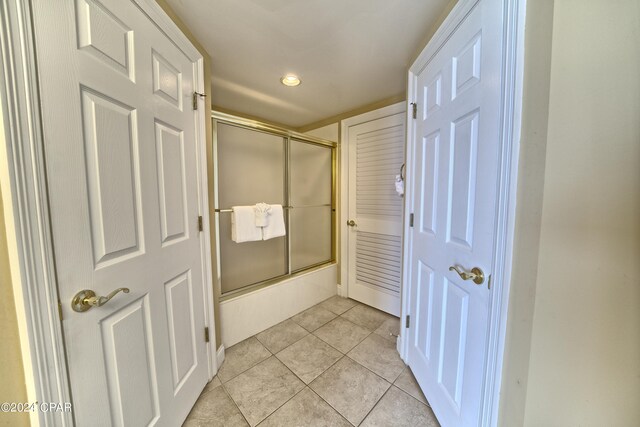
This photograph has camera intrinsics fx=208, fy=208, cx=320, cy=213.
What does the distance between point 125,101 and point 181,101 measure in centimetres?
39

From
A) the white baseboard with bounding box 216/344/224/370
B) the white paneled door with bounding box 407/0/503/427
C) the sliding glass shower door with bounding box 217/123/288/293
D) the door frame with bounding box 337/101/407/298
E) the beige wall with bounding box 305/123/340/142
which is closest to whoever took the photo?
the white paneled door with bounding box 407/0/503/427

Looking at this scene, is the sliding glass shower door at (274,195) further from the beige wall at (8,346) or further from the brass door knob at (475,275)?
the brass door knob at (475,275)

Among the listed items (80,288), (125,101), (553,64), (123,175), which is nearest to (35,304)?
(80,288)

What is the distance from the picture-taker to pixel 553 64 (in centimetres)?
59

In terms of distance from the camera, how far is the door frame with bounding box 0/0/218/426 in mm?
503

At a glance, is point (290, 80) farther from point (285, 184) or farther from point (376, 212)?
point (376, 212)

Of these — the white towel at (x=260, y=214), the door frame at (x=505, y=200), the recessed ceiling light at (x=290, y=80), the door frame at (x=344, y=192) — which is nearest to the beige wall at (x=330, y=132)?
the door frame at (x=344, y=192)

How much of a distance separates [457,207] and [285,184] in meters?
1.65

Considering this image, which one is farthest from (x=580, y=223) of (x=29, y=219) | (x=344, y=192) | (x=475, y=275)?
(x=344, y=192)

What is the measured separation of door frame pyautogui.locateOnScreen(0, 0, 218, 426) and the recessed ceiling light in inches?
54.7

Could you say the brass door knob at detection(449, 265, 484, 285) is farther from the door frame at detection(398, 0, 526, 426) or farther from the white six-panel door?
the white six-panel door

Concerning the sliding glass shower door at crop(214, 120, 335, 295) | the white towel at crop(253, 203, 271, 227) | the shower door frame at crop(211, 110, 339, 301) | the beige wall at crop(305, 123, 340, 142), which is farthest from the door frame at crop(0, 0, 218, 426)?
the beige wall at crop(305, 123, 340, 142)

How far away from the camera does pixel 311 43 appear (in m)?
1.32

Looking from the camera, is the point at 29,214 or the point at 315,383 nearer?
the point at 29,214
